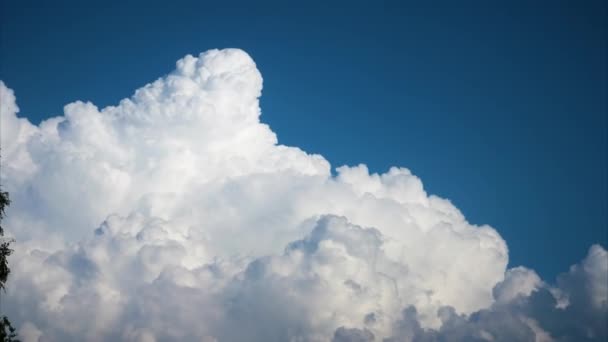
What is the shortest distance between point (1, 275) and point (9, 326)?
3.82 meters

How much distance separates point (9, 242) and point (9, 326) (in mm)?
6206

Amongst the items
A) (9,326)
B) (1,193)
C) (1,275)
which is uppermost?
(1,193)

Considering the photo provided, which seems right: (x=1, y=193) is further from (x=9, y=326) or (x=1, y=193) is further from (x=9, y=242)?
(x=9, y=326)

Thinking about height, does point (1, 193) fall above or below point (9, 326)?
above

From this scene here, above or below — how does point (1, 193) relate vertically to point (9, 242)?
above

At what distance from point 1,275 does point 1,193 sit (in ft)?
20.2

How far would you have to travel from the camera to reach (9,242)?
40.7 m

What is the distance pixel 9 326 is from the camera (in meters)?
39.8

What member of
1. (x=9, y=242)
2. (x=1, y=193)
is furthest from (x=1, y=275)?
(x=1, y=193)

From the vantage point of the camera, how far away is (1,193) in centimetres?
4078

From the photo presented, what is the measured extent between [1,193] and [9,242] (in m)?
3.78

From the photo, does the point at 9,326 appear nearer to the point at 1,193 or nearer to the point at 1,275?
the point at 1,275

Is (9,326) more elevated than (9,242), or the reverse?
(9,242)

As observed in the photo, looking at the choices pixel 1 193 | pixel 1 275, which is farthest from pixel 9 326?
pixel 1 193
